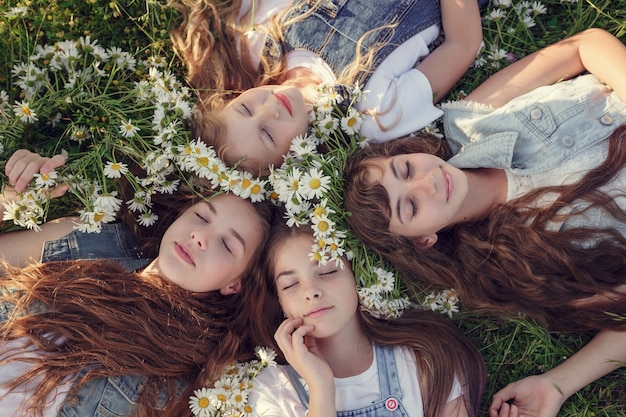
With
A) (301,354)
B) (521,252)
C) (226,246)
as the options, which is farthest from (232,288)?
(521,252)

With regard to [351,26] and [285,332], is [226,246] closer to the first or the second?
[285,332]

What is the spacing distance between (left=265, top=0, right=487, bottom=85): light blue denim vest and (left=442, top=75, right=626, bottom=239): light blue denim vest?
65cm

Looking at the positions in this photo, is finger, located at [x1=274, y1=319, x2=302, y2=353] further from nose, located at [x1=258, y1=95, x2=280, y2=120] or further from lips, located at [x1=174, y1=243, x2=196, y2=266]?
nose, located at [x1=258, y1=95, x2=280, y2=120]

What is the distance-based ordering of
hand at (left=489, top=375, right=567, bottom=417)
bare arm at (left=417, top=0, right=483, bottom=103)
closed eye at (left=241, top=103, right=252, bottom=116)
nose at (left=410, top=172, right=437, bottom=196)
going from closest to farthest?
nose at (left=410, top=172, right=437, bottom=196)
closed eye at (left=241, top=103, right=252, bottom=116)
hand at (left=489, top=375, right=567, bottom=417)
bare arm at (left=417, top=0, right=483, bottom=103)

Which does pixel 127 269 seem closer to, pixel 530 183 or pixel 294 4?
pixel 294 4

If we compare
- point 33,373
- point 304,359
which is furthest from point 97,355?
point 304,359

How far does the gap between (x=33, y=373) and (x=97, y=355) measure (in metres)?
0.30

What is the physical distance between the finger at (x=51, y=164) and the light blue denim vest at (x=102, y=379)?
1.42ft

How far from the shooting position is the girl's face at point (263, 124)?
9.52 feet

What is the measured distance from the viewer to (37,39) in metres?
3.28

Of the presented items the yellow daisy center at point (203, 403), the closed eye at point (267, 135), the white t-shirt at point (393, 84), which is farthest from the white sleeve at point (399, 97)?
the yellow daisy center at point (203, 403)

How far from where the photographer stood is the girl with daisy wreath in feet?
9.47

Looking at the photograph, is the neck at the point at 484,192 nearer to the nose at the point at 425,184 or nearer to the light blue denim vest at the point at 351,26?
the nose at the point at 425,184

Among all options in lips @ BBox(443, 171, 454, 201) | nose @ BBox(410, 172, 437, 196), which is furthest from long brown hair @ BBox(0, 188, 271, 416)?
lips @ BBox(443, 171, 454, 201)
